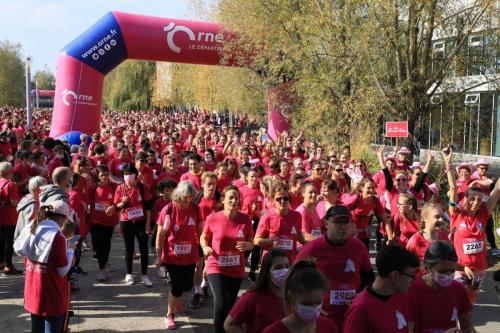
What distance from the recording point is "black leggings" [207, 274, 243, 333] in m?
4.90

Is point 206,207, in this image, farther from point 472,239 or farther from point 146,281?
point 472,239

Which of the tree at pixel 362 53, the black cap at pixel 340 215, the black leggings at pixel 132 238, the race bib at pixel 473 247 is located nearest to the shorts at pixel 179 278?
the black leggings at pixel 132 238

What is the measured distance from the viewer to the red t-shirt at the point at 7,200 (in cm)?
734

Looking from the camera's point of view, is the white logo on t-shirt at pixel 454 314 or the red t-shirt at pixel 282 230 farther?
the red t-shirt at pixel 282 230

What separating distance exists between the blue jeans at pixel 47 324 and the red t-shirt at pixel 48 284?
47 millimetres

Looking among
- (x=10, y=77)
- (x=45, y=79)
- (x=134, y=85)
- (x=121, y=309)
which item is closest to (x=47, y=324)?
(x=121, y=309)

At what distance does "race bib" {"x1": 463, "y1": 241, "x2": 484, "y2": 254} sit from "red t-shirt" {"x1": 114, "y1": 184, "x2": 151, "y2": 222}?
4177mm

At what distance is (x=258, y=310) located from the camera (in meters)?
3.46

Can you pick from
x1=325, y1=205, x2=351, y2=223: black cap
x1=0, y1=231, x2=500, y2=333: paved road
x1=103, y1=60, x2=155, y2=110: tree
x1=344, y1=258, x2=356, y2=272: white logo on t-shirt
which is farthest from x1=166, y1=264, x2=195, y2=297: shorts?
x1=103, y1=60, x2=155, y2=110: tree

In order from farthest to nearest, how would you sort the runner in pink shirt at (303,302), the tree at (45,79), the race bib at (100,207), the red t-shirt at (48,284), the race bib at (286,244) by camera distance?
the tree at (45,79) < the race bib at (100,207) < the race bib at (286,244) < the red t-shirt at (48,284) < the runner in pink shirt at (303,302)

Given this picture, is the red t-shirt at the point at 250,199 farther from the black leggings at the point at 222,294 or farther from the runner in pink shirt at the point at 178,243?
the black leggings at the point at 222,294

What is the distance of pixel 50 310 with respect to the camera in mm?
4227

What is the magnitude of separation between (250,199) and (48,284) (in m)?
3.78

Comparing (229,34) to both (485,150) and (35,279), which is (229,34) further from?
(35,279)
